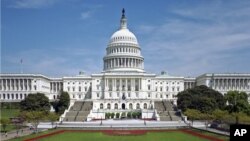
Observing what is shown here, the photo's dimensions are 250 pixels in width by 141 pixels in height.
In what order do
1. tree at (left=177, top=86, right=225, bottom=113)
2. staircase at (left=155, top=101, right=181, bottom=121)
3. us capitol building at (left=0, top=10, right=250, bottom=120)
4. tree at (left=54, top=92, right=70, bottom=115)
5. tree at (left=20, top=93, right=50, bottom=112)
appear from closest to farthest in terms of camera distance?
staircase at (left=155, top=101, right=181, bottom=121) → tree at (left=177, top=86, right=225, bottom=113) → tree at (left=20, top=93, right=50, bottom=112) → tree at (left=54, top=92, right=70, bottom=115) → us capitol building at (left=0, top=10, right=250, bottom=120)

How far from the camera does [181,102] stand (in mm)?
88688

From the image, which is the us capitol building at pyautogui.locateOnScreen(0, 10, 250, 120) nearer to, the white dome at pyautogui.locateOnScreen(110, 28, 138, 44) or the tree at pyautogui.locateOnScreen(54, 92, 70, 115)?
the white dome at pyautogui.locateOnScreen(110, 28, 138, 44)

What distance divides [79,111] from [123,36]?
4718 cm

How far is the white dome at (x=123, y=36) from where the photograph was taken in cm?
12862

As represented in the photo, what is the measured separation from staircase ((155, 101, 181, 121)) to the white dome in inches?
1352

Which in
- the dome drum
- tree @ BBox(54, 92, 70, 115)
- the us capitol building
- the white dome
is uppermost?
the white dome

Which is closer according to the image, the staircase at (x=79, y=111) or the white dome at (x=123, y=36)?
the staircase at (x=79, y=111)

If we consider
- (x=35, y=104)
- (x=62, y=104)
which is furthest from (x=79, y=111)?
(x=35, y=104)

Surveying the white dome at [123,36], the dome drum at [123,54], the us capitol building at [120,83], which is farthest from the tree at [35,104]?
the white dome at [123,36]

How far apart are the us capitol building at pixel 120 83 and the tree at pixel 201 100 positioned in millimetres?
14500

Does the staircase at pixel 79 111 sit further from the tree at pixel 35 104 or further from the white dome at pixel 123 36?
the white dome at pixel 123 36

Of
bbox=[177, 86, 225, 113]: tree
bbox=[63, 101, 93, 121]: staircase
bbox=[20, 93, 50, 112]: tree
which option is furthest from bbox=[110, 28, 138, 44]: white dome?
bbox=[20, 93, 50, 112]: tree

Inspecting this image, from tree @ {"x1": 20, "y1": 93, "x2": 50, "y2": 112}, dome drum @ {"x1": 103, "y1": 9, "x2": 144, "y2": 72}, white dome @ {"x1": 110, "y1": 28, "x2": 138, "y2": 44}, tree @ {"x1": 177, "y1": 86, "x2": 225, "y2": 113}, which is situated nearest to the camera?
tree @ {"x1": 177, "y1": 86, "x2": 225, "y2": 113}

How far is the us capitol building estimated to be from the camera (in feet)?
360
